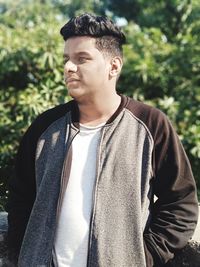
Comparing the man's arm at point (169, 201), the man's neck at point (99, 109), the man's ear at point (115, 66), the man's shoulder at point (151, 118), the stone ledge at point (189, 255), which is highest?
the man's ear at point (115, 66)

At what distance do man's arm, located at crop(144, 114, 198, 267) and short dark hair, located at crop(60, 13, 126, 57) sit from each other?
377mm

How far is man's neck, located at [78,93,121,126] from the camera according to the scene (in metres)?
1.91

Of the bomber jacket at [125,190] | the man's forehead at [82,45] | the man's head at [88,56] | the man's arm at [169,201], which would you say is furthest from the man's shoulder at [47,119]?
the man's arm at [169,201]

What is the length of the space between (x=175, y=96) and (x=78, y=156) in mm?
5008

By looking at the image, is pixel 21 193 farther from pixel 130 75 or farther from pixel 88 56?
pixel 130 75

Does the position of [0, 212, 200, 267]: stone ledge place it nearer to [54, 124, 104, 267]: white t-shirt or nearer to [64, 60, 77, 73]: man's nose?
[54, 124, 104, 267]: white t-shirt

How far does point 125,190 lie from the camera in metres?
1.76

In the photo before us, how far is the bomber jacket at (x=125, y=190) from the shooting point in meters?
1.75

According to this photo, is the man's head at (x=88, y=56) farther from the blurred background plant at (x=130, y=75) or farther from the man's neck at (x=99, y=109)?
the blurred background plant at (x=130, y=75)

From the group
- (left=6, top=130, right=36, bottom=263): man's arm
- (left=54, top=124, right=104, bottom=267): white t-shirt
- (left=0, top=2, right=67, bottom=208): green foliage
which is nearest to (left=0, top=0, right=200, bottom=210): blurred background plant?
(left=0, top=2, right=67, bottom=208): green foliage

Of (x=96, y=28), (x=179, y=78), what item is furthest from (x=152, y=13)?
(x=96, y=28)

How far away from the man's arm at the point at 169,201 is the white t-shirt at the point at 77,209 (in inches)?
9.6

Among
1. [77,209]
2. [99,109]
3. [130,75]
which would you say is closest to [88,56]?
[99,109]

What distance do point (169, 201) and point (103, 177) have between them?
30 cm
